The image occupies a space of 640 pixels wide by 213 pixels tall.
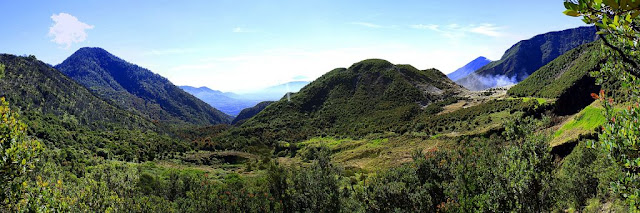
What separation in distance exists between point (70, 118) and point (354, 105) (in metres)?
127

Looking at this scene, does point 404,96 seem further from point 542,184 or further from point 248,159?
point 542,184

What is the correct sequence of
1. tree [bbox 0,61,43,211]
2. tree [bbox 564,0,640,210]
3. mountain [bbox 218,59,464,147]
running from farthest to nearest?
mountain [bbox 218,59,464,147]
tree [bbox 0,61,43,211]
tree [bbox 564,0,640,210]

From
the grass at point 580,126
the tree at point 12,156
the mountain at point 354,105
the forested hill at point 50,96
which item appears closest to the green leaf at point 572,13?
the tree at point 12,156

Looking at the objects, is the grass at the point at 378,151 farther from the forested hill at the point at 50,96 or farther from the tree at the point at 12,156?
the forested hill at the point at 50,96

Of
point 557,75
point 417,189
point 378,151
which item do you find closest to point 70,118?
point 378,151

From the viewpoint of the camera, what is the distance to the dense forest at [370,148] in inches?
298

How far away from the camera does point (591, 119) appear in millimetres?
52625

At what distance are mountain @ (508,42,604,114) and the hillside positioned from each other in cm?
11433

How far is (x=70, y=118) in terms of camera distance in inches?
5315

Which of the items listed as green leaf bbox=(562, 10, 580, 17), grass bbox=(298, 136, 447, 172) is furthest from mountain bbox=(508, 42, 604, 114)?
green leaf bbox=(562, 10, 580, 17)

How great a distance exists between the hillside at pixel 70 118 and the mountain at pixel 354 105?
3667cm

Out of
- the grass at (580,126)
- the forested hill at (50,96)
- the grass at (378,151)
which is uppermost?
the forested hill at (50,96)

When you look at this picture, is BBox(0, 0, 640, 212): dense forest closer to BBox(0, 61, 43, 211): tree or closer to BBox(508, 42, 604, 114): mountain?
BBox(0, 61, 43, 211): tree

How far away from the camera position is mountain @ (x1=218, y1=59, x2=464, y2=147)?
132m
